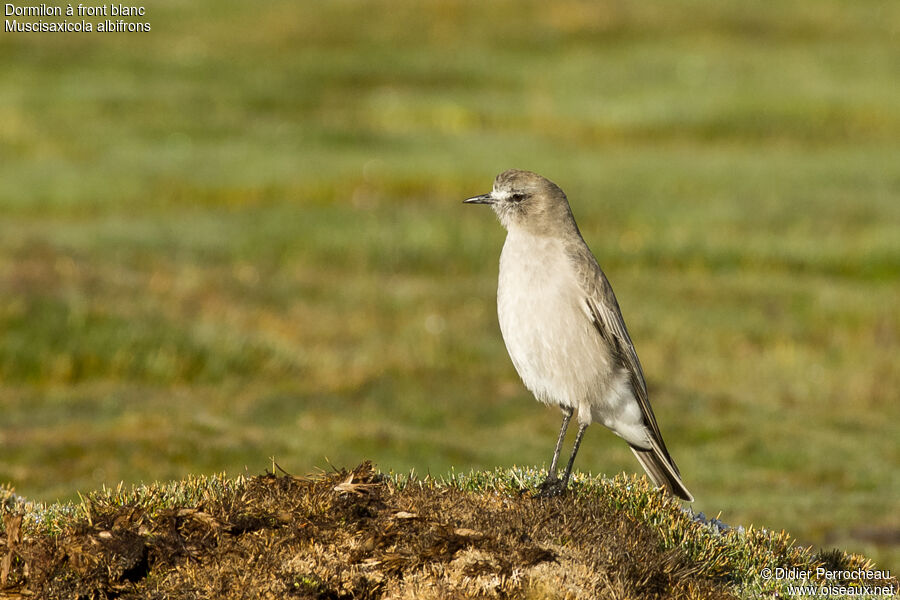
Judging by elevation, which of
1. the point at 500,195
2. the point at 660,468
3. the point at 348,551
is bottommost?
the point at 348,551

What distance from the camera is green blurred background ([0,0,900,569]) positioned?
55.8 feet

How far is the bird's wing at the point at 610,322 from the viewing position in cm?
965

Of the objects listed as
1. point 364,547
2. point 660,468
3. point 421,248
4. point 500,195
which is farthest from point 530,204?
point 421,248

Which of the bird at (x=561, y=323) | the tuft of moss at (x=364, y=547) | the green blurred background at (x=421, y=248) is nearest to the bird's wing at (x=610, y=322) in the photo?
the bird at (x=561, y=323)

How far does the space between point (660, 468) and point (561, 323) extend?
6.12 feet

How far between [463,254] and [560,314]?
19.4 meters

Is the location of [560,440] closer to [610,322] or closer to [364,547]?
[610,322]

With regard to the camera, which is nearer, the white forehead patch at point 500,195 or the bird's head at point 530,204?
the bird's head at point 530,204

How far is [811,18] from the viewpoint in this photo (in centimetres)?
6338

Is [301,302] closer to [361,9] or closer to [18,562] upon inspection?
[18,562]

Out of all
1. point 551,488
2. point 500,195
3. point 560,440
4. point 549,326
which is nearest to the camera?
point 551,488

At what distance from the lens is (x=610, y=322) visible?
9875mm

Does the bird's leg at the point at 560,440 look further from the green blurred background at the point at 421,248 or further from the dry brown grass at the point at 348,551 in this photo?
the green blurred background at the point at 421,248

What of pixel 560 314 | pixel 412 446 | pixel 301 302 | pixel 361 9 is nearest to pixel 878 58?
pixel 361 9
